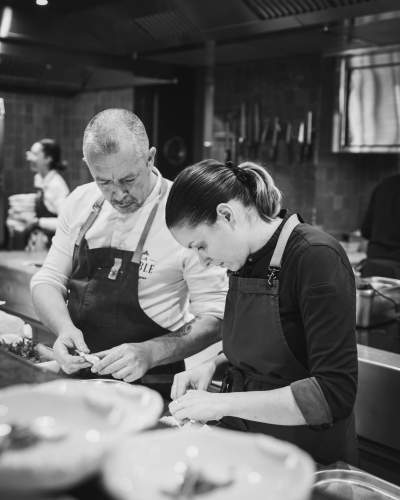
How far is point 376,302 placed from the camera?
2971 millimetres

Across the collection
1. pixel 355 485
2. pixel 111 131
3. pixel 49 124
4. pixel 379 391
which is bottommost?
pixel 379 391

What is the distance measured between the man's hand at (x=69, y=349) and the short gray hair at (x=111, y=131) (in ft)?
1.87

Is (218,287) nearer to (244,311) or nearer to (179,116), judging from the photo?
(244,311)

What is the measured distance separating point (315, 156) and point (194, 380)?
13.3 feet

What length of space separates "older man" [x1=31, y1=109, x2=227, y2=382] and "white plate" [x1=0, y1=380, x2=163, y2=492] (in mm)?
1025

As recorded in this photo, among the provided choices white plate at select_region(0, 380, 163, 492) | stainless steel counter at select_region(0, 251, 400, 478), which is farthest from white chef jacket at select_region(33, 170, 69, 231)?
white plate at select_region(0, 380, 163, 492)

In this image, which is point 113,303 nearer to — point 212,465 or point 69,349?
point 69,349

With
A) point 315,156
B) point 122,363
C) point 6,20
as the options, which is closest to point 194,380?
point 122,363

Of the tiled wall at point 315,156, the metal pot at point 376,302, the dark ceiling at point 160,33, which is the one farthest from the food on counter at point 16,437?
the tiled wall at point 315,156

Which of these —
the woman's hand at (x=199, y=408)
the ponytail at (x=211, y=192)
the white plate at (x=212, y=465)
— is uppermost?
the ponytail at (x=211, y=192)

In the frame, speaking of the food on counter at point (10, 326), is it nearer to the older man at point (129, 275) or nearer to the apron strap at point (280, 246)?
the older man at point (129, 275)

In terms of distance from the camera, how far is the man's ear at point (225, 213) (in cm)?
156

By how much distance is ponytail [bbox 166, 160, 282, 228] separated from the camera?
156cm

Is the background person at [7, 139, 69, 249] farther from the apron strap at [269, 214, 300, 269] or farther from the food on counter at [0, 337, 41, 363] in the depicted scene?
the apron strap at [269, 214, 300, 269]
